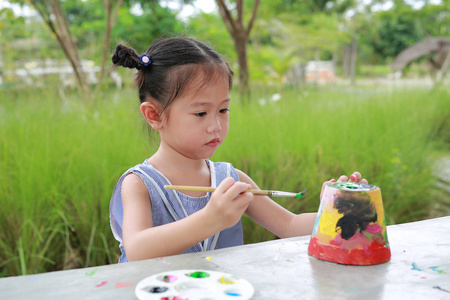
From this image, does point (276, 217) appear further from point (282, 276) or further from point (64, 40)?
point (64, 40)

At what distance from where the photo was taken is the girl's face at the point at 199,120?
3.92 ft

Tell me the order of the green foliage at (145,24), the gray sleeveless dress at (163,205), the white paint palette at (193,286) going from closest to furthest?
the white paint palette at (193,286)
the gray sleeveless dress at (163,205)
the green foliage at (145,24)

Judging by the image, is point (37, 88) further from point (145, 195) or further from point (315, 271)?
point (315, 271)

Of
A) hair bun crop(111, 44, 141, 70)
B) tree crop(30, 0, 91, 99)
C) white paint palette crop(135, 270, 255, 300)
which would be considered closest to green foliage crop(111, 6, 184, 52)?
tree crop(30, 0, 91, 99)

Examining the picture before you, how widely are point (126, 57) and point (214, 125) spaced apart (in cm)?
33

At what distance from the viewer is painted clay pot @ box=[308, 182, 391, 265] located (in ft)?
2.82

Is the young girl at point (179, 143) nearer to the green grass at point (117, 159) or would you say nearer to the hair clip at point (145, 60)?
the hair clip at point (145, 60)

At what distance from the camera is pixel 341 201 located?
0.89m

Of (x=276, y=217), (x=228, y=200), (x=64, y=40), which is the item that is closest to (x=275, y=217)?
(x=276, y=217)

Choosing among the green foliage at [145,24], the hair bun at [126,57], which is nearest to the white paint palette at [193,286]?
the hair bun at [126,57]

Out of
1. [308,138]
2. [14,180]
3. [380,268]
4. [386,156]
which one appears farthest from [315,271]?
[386,156]

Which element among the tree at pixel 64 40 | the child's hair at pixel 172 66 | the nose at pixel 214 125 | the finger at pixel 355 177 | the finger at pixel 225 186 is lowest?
the finger at pixel 355 177

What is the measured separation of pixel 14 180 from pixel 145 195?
1288 mm

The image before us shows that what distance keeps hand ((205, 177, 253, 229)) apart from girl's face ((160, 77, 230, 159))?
1.05 ft
